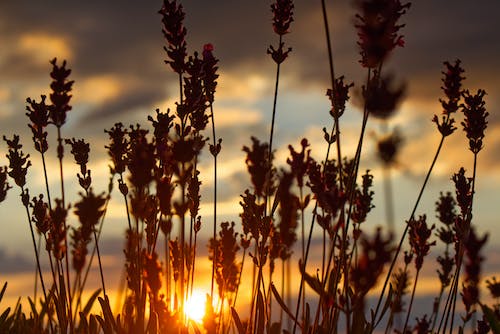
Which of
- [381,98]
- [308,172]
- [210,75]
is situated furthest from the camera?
[210,75]

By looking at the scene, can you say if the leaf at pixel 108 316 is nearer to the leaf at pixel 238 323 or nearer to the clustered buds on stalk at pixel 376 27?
the leaf at pixel 238 323

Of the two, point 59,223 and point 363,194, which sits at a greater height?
point 363,194

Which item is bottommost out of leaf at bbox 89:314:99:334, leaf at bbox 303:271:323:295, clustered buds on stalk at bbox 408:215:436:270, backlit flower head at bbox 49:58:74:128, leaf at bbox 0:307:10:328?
leaf at bbox 89:314:99:334

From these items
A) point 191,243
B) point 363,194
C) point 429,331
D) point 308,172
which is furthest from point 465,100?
point 191,243

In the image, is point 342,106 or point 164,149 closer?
point 164,149

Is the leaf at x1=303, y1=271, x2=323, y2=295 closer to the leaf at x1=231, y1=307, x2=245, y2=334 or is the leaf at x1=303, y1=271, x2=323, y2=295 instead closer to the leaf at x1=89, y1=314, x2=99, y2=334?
the leaf at x1=231, y1=307, x2=245, y2=334

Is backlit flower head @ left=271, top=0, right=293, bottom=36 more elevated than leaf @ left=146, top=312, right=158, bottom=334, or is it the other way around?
backlit flower head @ left=271, top=0, right=293, bottom=36

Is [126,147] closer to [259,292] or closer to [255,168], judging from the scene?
[255,168]

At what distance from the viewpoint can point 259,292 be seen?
4.73m

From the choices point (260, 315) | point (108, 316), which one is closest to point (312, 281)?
point (260, 315)

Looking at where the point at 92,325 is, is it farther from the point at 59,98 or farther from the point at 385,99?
the point at 385,99

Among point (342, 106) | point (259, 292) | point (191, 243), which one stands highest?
point (342, 106)

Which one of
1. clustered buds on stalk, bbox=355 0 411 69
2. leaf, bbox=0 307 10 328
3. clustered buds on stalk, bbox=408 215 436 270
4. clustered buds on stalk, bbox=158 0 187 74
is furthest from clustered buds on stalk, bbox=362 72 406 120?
leaf, bbox=0 307 10 328

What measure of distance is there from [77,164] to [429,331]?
323cm
